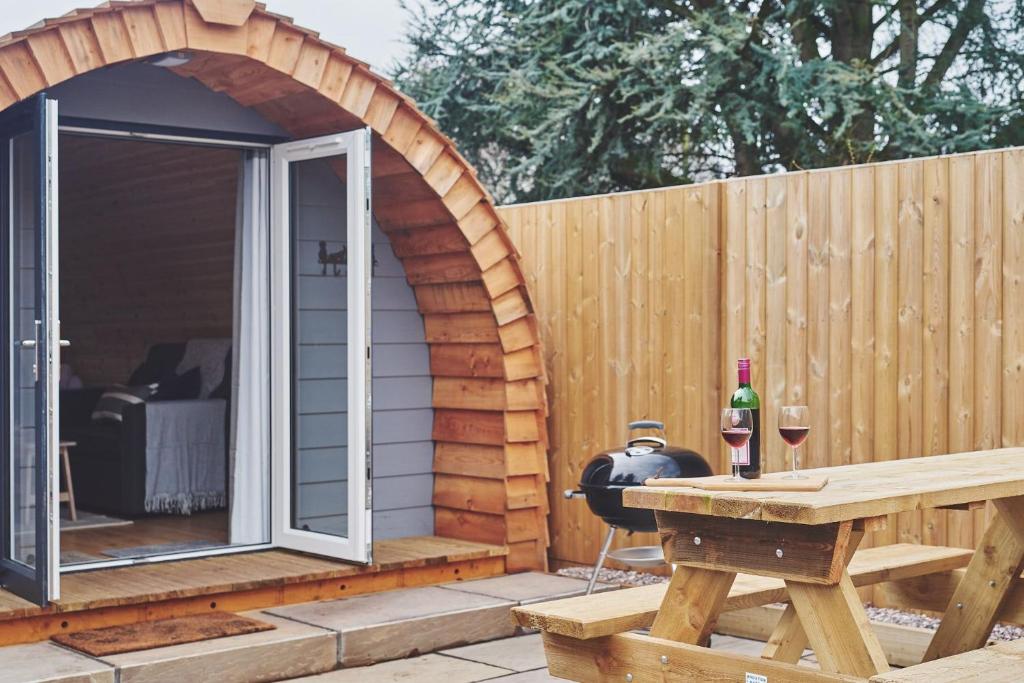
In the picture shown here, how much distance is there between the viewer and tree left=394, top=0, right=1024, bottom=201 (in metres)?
11.9

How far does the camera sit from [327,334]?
6.23 metres

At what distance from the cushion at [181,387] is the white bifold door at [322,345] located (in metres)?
1.99

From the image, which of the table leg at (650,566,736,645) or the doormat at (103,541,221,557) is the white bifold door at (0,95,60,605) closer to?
the doormat at (103,541,221,557)

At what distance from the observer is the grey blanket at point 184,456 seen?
7762 mm

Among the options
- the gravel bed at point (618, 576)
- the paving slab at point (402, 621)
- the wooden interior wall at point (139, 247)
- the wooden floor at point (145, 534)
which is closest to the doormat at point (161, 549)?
the wooden floor at point (145, 534)


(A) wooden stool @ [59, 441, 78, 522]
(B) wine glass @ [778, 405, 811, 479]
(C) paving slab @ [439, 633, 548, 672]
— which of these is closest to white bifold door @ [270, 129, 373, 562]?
(C) paving slab @ [439, 633, 548, 672]

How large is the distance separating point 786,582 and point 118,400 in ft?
18.1

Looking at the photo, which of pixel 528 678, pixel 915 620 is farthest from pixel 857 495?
pixel 915 620

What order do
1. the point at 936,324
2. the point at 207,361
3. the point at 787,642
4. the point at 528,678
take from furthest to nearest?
the point at 207,361 → the point at 936,324 → the point at 528,678 → the point at 787,642

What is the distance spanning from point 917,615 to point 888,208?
5.72 ft

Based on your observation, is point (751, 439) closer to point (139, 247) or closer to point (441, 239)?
point (441, 239)

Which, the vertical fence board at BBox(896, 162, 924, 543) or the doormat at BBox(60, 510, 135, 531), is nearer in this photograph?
the vertical fence board at BBox(896, 162, 924, 543)

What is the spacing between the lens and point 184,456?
790cm

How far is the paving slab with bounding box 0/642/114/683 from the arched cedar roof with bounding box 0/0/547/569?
2365mm
